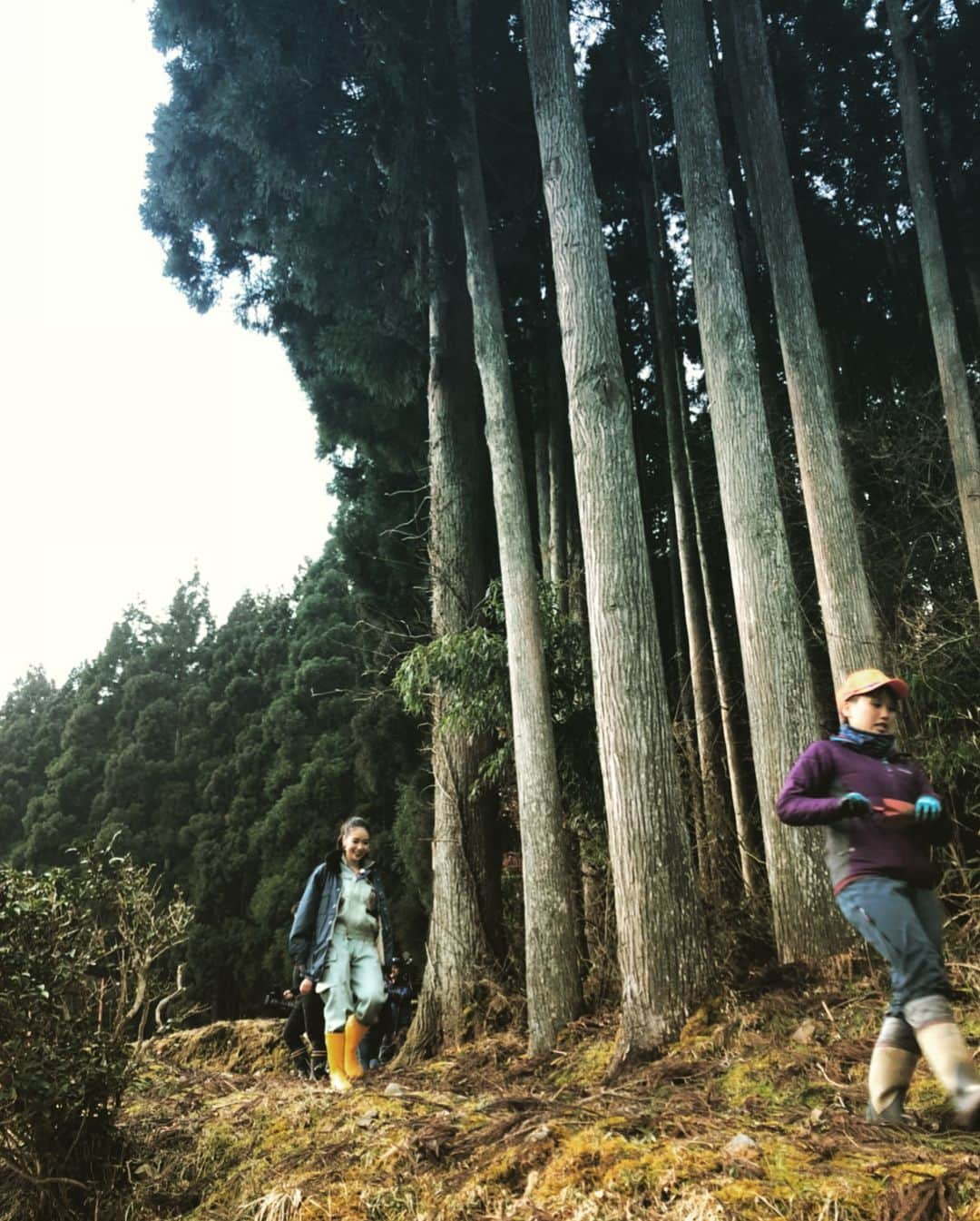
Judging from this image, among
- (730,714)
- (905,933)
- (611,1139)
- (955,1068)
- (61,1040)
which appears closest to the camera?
(955,1068)

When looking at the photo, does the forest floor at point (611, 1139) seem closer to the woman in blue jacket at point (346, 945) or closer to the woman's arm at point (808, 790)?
the woman in blue jacket at point (346, 945)

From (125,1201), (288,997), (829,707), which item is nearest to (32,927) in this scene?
(125,1201)

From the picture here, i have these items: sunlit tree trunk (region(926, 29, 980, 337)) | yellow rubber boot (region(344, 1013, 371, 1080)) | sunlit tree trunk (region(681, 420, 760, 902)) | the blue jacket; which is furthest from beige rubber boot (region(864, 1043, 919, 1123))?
sunlit tree trunk (region(926, 29, 980, 337))

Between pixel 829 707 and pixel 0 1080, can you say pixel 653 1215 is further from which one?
pixel 829 707

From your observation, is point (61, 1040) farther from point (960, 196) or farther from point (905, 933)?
point (960, 196)

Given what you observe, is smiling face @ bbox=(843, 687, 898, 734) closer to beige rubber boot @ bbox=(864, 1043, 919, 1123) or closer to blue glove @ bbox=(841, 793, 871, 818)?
blue glove @ bbox=(841, 793, 871, 818)

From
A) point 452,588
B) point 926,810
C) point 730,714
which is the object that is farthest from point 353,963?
point 730,714

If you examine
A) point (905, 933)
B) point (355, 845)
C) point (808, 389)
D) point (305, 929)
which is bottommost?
point (305, 929)

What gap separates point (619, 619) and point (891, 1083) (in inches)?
148

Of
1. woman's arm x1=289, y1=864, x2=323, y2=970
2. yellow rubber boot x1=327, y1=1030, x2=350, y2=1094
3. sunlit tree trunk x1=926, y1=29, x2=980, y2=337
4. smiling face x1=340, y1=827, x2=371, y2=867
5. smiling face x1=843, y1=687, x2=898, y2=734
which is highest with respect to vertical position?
sunlit tree trunk x1=926, y1=29, x2=980, y2=337

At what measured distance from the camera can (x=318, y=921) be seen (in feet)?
18.7

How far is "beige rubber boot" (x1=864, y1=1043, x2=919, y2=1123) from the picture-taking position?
9.39 feet

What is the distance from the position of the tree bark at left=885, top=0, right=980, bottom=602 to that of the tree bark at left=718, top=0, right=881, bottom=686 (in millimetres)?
1305

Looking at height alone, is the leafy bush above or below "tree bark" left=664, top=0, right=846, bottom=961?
below
